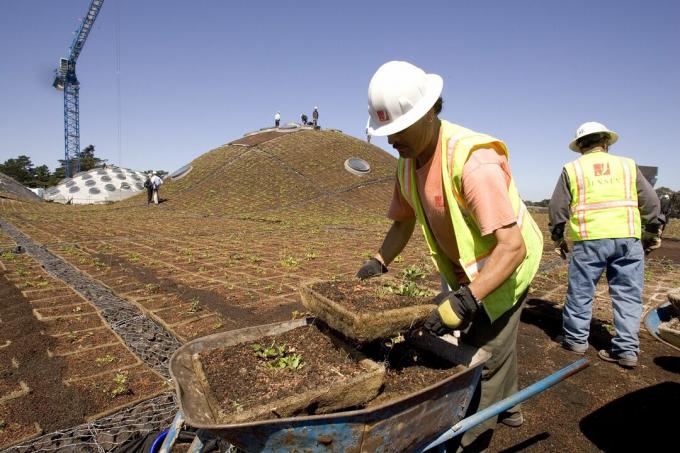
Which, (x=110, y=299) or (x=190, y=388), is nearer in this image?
(x=190, y=388)

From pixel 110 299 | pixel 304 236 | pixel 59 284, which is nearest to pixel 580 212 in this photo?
pixel 110 299

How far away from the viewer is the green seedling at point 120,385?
2.98 metres

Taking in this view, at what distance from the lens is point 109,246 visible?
8.97 meters

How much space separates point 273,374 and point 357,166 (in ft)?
80.1

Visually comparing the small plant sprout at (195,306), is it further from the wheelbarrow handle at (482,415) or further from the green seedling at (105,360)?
the wheelbarrow handle at (482,415)

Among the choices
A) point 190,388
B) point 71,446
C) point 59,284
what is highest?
point 190,388

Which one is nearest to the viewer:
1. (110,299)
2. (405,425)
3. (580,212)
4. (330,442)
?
(330,442)

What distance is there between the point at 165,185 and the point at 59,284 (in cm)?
2095

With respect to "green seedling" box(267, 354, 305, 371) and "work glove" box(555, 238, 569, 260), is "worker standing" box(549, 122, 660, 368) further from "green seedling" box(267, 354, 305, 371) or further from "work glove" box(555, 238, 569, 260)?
"green seedling" box(267, 354, 305, 371)

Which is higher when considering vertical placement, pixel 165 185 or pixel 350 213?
pixel 165 185

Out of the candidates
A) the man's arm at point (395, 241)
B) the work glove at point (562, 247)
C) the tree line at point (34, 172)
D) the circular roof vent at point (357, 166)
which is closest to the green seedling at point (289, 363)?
the man's arm at point (395, 241)

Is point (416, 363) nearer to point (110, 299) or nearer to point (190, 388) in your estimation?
point (190, 388)

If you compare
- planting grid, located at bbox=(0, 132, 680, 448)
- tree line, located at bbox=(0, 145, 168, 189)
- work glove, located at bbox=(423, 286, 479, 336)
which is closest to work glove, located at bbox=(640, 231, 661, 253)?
planting grid, located at bbox=(0, 132, 680, 448)

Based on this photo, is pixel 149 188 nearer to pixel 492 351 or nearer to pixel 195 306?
pixel 195 306
